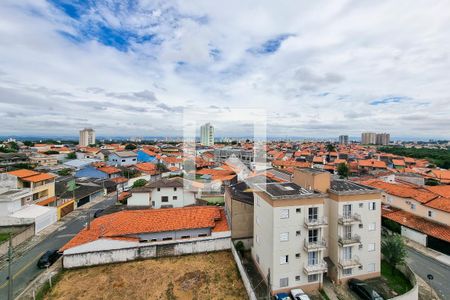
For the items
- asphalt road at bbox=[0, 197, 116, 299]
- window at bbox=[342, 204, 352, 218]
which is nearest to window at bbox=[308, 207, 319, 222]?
window at bbox=[342, 204, 352, 218]

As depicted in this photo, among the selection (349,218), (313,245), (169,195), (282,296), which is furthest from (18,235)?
(349,218)

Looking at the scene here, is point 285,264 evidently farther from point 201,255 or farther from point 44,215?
point 44,215

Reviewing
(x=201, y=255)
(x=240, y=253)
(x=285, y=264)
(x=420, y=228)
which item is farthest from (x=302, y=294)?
(x=420, y=228)

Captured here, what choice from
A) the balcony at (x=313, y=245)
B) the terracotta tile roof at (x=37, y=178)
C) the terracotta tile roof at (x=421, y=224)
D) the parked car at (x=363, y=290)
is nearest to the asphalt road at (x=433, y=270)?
the terracotta tile roof at (x=421, y=224)

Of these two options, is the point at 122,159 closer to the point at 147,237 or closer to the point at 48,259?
the point at 48,259

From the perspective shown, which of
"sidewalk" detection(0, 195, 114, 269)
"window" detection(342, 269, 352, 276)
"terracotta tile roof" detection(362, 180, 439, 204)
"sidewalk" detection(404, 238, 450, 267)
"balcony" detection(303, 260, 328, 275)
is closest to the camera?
"balcony" detection(303, 260, 328, 275)

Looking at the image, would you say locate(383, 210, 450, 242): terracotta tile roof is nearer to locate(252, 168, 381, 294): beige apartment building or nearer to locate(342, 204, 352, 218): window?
locate(252, 168, 381, 294): beige apartment building
